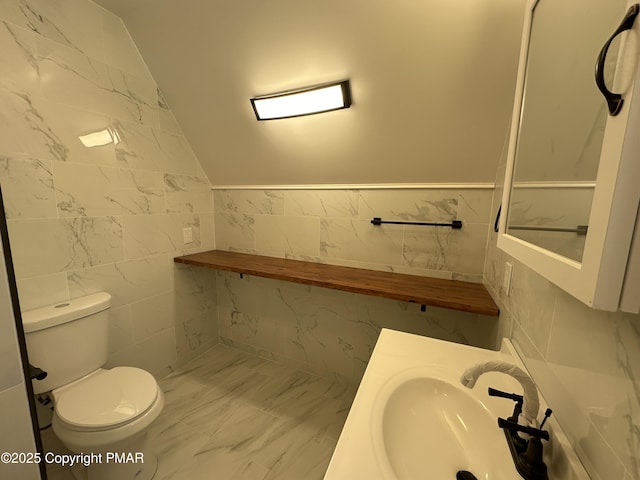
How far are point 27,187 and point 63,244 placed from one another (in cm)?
32

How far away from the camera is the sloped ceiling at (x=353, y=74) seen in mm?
1090

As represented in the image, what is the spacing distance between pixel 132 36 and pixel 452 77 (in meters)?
1.90

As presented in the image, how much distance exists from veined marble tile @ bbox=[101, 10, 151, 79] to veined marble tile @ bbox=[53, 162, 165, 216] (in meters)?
0.65

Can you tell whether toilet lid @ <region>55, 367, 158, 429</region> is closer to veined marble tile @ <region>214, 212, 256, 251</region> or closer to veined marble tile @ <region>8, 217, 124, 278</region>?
veined marble tile @ <region>8, 217, 124, 278</region>

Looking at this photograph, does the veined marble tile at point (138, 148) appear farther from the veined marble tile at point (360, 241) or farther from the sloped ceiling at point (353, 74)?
the veined marble tile at point (360, 241)

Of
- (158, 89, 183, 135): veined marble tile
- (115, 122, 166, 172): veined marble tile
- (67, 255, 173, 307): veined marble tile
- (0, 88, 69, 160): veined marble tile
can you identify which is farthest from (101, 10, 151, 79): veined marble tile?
(67, 255, 173, 307): veined marble tile

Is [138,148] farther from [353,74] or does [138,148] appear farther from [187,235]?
[353,74]

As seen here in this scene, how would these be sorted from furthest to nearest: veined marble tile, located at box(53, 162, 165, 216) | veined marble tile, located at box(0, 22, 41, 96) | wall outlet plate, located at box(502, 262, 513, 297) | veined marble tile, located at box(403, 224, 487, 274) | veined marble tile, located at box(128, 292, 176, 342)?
veined marble tile, located at box(128, 292, 176, 342) < veined marble tile, located at box(403, 224, 487, 274) < veined marble tile, located at box(53, 162, 165, 216) < veined marble tile, located at box(0, 22, 41, 96) < wall outlet plate, located at box(502, 262, 513, 297)

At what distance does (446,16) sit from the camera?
1.04 m

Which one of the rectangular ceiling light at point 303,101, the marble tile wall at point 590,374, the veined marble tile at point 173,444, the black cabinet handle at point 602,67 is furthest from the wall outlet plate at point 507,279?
the veined marble tile at point 173,444

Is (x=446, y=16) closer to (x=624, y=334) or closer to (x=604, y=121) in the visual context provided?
(x=604, y=121)

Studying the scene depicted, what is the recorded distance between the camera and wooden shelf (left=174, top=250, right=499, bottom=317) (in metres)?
1.31

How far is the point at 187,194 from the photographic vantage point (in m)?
2.11

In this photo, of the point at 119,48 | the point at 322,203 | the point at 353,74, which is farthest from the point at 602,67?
the point at 119,48
